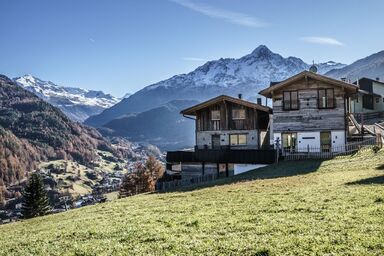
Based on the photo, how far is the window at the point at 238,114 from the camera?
5703 centimetres

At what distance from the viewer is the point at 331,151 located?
46.1 meters

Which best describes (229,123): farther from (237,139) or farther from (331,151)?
(331,151)

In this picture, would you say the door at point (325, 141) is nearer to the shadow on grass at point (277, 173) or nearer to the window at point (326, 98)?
the window at point (326, 98)

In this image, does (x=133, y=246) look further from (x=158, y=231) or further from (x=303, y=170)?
(x=303, y=170)

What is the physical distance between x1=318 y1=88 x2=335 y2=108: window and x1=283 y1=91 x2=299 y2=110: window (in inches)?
104

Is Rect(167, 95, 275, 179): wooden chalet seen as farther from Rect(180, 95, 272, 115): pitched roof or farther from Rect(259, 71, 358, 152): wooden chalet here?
Rect(259, 71, 358, 152): wooden chalet

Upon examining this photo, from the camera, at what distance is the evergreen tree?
87.6m

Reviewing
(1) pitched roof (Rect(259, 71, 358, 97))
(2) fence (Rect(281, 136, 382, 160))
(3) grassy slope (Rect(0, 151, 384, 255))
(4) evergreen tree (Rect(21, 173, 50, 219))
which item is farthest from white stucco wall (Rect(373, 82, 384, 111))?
(4) evergreen tree (Rect(21, 173, 50, 219))

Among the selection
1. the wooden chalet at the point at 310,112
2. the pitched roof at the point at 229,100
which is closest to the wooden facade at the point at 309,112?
the wooden chalet at the point at 310,112

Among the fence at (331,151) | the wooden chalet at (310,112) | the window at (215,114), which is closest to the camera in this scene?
the fence at (331,151)

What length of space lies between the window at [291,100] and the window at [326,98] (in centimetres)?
265

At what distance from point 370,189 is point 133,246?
12.4 meters

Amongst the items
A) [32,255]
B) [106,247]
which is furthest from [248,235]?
[32,255]

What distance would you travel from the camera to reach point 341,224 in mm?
14039
